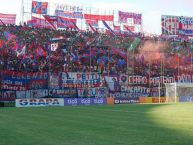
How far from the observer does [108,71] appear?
57156 millimetres

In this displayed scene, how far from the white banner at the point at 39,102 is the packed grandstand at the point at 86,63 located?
3.17m

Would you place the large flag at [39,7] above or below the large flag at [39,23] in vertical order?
above

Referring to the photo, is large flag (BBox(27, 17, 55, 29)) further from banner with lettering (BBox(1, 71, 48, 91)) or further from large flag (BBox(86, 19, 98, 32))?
banner with lettering (BBox(1, 71, 48, 91))

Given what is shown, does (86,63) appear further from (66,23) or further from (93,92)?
(66,23)

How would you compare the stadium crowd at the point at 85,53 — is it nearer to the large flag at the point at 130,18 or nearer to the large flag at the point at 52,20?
the large flag at the point at 52,20

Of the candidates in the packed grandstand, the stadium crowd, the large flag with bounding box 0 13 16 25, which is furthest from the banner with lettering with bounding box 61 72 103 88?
the large flag with bounding box 0 13 16 25

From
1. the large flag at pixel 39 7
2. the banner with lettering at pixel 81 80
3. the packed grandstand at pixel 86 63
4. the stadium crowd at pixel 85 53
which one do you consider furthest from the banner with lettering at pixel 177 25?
the banner with lettering at pixel 81 80

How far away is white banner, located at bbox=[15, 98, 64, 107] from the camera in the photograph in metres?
44.9

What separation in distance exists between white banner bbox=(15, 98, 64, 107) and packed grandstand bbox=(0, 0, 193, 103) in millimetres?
3174

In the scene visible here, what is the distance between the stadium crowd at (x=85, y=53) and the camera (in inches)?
2137

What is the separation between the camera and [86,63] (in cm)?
5822

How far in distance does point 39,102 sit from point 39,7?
2105 centimetres

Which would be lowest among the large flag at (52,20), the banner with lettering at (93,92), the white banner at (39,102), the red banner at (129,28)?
the white banner at (39,102)

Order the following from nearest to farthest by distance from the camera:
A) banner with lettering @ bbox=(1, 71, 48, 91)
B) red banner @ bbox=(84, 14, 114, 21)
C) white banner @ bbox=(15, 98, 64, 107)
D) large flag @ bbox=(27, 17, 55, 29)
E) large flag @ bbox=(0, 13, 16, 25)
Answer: white banner @ bbox=(15, 98, 64, 107), banner with lettering @ bbox=(1, 71, 48, 91), large flag @ bbox=(0, 13, 16, 25), large flag @ bbox=(27, 17, 55, 29), red banner @ bbox=(84, 14, 114, 21)
